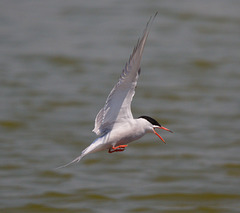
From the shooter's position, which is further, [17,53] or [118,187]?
[17,53]

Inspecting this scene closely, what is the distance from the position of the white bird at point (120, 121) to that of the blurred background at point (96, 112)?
4946mm

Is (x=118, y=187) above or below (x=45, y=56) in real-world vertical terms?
below

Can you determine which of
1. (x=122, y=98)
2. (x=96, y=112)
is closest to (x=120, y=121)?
(x=122, y=98)

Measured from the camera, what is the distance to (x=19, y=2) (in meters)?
17.9

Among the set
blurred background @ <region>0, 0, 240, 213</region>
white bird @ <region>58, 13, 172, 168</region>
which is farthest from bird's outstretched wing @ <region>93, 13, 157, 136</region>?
blurred background @ <region>0, 0, 240, 213</region>

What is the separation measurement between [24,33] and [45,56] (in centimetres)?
101

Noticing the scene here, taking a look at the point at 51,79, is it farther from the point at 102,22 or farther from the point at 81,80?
the point at 102,22

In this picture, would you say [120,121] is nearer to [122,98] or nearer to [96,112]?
[122,98]

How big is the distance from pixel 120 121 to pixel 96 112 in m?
8.35

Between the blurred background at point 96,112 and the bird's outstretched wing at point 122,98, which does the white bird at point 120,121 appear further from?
the blurred background at point 96,112

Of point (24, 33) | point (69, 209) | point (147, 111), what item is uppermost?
point (24, 33)

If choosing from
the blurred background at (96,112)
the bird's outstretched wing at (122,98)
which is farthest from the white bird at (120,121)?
the blurred background at (96,112)

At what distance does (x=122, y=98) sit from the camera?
6305 millimetres

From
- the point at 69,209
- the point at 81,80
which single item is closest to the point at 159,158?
the point at 69,209
